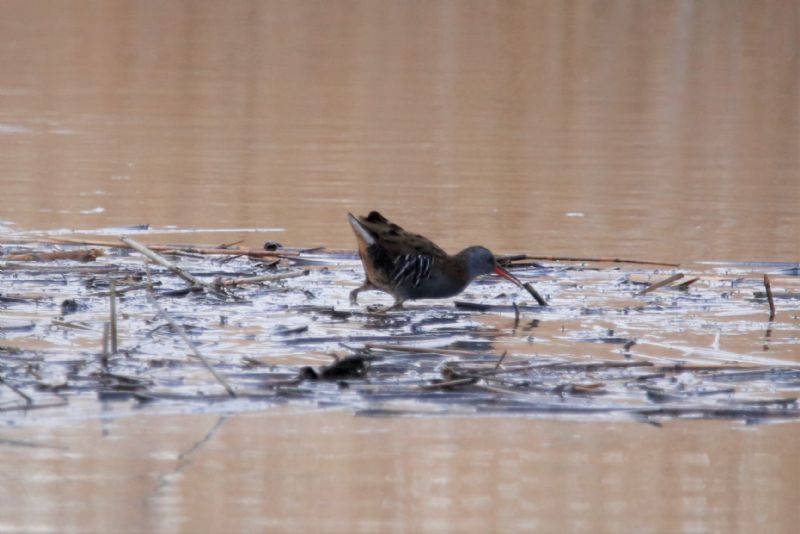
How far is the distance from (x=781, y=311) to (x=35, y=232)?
532cm

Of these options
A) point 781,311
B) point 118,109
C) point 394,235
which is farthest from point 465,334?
point 118,109

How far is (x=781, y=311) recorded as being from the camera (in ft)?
32.0

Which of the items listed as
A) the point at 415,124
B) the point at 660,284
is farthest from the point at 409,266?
the point at 415,124

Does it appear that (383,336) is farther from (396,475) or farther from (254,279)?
(396,475)

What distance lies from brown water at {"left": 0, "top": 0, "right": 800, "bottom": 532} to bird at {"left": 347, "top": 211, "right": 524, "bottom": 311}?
1912mm

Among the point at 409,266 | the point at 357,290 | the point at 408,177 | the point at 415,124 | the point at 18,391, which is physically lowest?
the point at 18,391

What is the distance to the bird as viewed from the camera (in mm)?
9836

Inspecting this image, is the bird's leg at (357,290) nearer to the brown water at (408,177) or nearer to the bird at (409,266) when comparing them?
the bird at (409,266)

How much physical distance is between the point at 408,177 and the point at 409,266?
6270mm

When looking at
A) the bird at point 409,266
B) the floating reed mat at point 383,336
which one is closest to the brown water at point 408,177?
the floating reed mat at point 383,336

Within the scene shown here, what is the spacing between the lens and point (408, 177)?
16.0 metres

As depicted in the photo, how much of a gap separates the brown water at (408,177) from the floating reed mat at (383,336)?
0.26m

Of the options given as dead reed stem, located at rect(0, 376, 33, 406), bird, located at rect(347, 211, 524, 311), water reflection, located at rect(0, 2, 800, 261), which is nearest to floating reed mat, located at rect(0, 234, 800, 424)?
dead reed stem, located at rect(0, 376, 33, 406)

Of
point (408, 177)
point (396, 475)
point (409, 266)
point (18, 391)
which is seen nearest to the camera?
point (396, 475)
